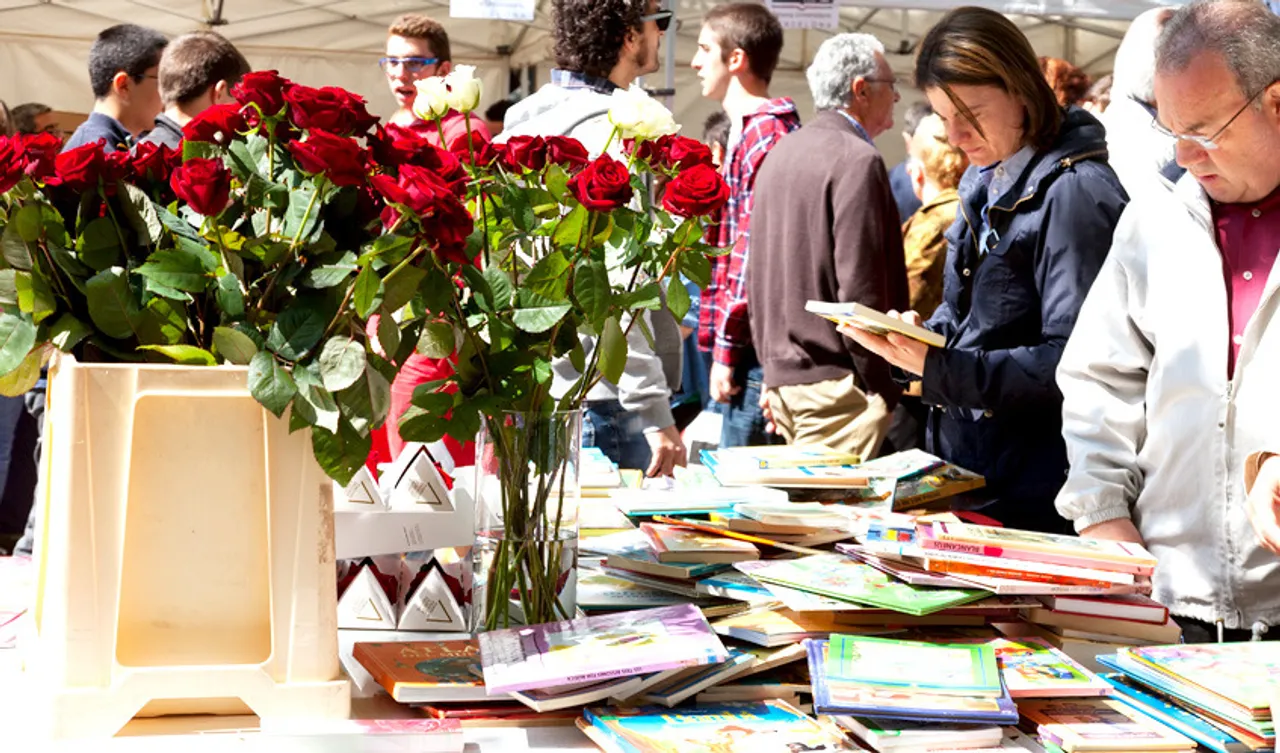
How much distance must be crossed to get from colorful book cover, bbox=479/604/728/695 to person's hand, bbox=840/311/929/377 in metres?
1.07

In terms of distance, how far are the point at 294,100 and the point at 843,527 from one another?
89 cm

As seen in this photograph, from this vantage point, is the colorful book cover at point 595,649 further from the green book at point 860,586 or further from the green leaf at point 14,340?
the green leaf at point 14,340

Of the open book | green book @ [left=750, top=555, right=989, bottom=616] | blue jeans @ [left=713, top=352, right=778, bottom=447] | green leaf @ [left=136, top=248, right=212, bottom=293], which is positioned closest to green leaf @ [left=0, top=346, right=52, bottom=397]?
green leaf @ [left=136, top=248, right=212, bottom=293]

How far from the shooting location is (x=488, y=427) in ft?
4.21

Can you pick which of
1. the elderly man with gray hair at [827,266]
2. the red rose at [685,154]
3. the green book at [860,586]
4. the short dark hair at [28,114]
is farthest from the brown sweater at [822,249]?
the short dark hair at [28,114]

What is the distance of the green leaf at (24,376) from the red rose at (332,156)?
0.99 feet

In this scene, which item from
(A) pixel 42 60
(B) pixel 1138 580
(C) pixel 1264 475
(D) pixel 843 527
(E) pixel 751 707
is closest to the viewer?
(E) pixel 751 707

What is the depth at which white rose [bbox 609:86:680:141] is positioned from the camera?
4.10ft

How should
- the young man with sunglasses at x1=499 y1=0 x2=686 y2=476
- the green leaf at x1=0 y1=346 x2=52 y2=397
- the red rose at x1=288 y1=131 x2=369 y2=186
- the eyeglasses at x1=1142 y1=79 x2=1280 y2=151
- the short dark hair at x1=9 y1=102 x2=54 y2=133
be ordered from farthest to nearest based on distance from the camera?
1. the short dark hair at x1=9 y1=102 x2=54 y2=133
2. the young man with sunglasses at x1=499 y1=0 x2=686 y2=476
3. the eyeglasses at x1=1142 y1=79 x2=1280 y2=151
4. the green leaf at x1=0 y1=346 x2=52 y2=397
5. the red rose at x1=288 y1=131 x2=369 y2=186

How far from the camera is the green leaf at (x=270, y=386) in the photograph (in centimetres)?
104

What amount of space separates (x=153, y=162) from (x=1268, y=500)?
1263mm

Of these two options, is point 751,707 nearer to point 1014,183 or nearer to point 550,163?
point 550,163

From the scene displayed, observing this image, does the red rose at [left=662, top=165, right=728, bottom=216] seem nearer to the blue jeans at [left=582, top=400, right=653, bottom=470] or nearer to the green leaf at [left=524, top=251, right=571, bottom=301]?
the green leaf at [left=524, top=251, right=571, bottom=301]

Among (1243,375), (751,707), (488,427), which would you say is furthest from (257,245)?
(1243,375)
